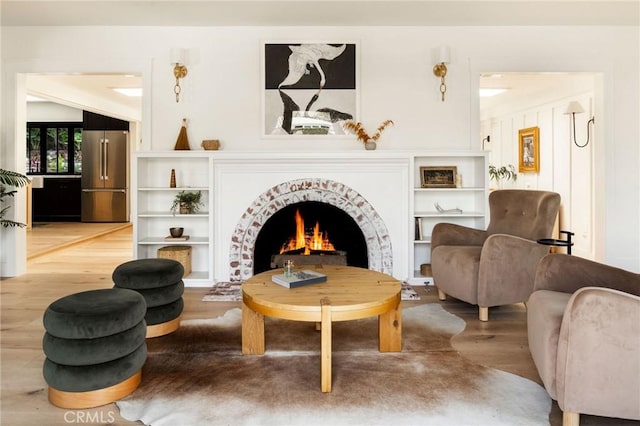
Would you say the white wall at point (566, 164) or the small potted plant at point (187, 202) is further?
the white wall at point (566, 164)

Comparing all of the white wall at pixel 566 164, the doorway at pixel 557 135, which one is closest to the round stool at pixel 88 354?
the doorway at pixel 557 135

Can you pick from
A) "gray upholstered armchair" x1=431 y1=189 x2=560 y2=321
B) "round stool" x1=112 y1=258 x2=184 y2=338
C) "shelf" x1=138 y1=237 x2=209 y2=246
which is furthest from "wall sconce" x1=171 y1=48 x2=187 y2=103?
"gray upholstered armchair" x1=431 y1=189 x2=560 y2=321

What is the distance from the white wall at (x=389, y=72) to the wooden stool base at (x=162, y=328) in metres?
2.02

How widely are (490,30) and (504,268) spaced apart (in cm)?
254

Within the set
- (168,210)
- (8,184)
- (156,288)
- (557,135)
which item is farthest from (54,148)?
(557,135)

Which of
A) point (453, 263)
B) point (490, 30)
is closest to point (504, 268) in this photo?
point (453, 263)

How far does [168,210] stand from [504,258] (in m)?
3.22

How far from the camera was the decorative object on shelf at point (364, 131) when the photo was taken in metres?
4.29

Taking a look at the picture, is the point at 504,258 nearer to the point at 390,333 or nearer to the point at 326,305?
the point at 390,333

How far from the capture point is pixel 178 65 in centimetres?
431

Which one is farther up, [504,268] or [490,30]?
[490,30]

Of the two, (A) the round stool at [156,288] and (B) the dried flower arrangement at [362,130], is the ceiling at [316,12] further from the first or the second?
(A) the round stool at [156,288]

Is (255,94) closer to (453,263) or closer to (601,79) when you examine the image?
(453,263)

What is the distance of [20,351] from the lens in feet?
8.42
